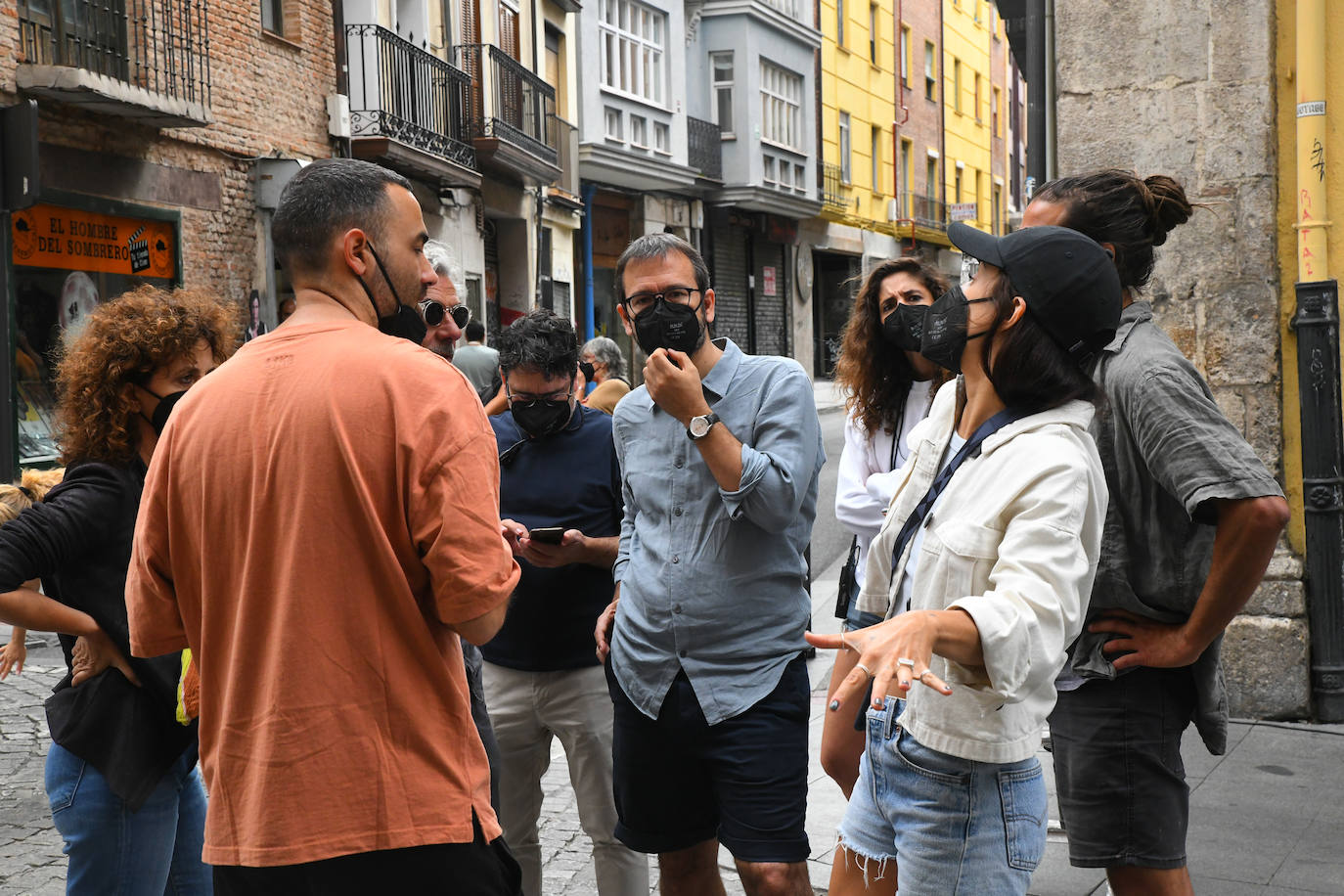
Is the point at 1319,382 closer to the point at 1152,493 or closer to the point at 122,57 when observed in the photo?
the point at 1152,493

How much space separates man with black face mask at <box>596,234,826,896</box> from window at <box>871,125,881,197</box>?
37.9m

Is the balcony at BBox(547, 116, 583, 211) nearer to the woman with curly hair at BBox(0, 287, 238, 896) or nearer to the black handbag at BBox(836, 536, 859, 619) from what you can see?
the black handbag at BBox(836, 536, 859, 619)

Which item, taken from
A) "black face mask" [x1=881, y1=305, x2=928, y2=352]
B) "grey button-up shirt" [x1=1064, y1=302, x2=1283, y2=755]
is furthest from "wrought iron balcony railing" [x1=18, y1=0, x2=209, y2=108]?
"grey button-up shirt" [x1=1064, y1=302, x2=1283, y2=755]

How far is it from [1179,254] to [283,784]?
5.08m

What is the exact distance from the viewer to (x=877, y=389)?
4.69 metres

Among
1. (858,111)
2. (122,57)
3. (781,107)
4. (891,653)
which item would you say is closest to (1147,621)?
(891,653)

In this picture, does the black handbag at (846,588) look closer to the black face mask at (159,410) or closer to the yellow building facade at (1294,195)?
the black face mask at (159,410)

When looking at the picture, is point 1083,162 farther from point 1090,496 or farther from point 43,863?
point 43,863

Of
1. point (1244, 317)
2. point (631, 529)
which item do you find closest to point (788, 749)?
point (631, 529)

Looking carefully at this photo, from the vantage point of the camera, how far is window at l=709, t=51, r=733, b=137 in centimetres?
3247

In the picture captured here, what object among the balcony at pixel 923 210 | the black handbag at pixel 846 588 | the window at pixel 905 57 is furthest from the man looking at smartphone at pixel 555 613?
the window at pixel 905 57

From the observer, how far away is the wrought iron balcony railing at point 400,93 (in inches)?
709

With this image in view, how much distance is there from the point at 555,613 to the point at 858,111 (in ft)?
121

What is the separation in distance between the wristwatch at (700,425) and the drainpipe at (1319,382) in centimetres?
372
